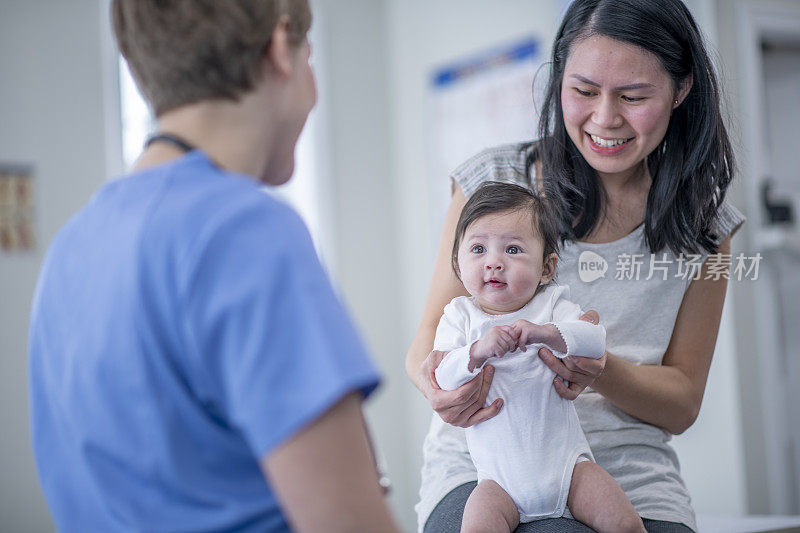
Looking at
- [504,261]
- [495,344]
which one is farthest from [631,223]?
[495,344]

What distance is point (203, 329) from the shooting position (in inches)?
28.1

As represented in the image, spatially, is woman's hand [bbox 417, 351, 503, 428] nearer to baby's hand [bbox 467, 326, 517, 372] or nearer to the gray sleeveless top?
baby's hand [bbox 467, 326, 517, 372]

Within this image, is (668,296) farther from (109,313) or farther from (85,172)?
Result: (85,172)

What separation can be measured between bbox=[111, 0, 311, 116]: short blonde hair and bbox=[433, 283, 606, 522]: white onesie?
528 mm

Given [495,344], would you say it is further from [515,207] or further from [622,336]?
[622,336]

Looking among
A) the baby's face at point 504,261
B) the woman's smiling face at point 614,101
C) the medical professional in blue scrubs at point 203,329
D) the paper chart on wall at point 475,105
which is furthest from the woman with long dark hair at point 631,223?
the paper chart on wall at point 475,105

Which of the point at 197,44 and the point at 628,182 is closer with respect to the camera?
the point at 197,44

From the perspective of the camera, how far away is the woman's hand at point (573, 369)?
3.79 ft

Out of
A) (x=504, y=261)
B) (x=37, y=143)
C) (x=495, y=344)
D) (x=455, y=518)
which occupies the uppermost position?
(x=37, y=143)

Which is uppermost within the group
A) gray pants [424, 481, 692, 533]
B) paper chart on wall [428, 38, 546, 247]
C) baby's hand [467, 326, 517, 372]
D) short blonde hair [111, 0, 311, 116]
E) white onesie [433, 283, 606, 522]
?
paper chart on wall [428, 38, 546, 247]

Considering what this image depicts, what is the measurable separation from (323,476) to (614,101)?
0.87 meters

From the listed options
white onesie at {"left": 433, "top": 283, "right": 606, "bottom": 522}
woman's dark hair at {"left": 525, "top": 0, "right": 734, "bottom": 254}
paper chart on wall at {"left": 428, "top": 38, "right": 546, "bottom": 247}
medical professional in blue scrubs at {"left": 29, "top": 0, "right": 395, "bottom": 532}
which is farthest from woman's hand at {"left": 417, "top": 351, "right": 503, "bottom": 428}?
paper chart on wall at {"left": 428, "top": 38, "right": 546, "bottom": 247}

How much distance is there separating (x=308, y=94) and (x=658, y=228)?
2.39 feet

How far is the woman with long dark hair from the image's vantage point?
4.30 feet
